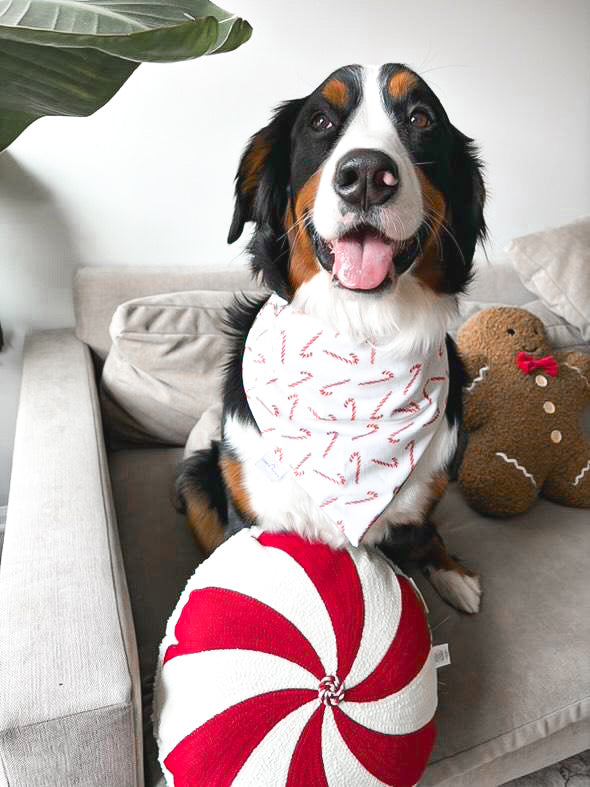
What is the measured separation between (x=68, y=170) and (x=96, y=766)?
1433 mm

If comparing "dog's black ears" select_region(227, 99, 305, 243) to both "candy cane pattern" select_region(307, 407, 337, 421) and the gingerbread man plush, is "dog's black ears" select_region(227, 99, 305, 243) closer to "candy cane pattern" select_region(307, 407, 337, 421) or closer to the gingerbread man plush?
"candy cane pattern" select_region(307, 407, 337, 421)

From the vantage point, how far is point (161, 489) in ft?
5.00

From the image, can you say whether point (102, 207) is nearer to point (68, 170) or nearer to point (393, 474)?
point (68, 170)

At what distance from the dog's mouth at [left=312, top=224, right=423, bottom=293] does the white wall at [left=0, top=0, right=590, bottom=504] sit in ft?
3.25

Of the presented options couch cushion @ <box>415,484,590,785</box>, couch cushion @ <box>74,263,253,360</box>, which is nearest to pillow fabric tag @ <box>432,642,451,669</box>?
couch cushion @ <box>415,484,590,785</box>

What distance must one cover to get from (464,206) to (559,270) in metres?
0.95

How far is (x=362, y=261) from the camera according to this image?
3.19 feet

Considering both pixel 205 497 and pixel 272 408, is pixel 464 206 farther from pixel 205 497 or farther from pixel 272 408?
pixel 205 497

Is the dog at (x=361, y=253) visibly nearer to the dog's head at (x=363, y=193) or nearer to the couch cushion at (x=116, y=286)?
the dog's head at (x=363, y=193)

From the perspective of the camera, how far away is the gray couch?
0.76m

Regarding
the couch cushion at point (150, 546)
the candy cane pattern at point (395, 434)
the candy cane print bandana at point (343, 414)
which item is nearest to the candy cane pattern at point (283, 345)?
the candy cane print bandana at point (343, 414)

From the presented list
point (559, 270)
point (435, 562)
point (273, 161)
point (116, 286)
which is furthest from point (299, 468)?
point (559, 270)

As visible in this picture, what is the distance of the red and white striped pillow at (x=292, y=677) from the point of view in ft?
2.75

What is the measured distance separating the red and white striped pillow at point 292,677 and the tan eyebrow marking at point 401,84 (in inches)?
27.9
